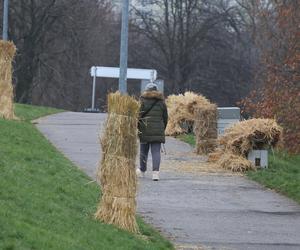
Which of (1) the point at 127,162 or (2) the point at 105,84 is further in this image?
(2) the point at 105,84

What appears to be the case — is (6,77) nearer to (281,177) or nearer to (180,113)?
(180,113)

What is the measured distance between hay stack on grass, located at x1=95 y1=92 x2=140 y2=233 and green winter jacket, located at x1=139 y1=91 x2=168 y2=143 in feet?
19.5

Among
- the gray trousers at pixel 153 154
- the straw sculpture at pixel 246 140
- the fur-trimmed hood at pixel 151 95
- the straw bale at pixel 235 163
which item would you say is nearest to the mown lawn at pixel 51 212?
the gray trousers at pixel 153 154

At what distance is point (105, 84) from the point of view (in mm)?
70875

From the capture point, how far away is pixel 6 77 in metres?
23.7

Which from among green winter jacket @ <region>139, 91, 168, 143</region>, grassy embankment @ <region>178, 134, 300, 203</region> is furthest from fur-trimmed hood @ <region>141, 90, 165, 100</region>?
grassy embankment @ <region>178, 134, 300, 203</region>

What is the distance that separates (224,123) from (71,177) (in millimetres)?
9695

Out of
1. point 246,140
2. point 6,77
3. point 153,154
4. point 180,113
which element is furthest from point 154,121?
point 180,113

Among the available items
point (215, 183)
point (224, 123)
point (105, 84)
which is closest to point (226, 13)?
point (105, 84)

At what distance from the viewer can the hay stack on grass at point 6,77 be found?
925 inches

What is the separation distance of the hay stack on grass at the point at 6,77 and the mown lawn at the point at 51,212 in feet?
30.1

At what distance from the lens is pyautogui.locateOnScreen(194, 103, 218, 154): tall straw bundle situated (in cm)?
2092

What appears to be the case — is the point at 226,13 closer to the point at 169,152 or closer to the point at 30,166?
the point at 169,152

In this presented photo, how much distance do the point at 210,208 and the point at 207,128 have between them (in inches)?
318
